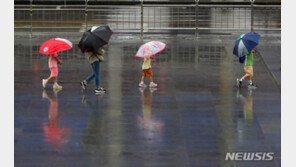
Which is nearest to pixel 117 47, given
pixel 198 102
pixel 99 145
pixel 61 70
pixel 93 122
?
pixel 61 70

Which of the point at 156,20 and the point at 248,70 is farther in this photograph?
the point at 156,20

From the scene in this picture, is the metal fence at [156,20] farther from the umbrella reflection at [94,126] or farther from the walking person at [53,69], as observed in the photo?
the umbrella reflection at [94,126]

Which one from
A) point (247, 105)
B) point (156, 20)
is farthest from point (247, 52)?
point (156, 20)

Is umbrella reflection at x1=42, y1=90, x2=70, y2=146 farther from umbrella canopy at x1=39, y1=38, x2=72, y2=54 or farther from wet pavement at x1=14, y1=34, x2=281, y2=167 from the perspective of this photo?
umbrella canopy at x1=39, y1=38, x2=72, y2=54

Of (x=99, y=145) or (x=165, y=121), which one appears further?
(x=165, y=121)

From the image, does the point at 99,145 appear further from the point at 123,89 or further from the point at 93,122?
the point at 123,89

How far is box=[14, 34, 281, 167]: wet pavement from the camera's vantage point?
35.0 ft

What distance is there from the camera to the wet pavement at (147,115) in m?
10.7

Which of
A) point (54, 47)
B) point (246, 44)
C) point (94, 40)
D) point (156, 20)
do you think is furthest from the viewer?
point (156, 20)

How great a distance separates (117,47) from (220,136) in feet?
38.2

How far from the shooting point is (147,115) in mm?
13227

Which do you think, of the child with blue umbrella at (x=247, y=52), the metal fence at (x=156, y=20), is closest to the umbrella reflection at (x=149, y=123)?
the child with blue umbrella at (x=247, y=52)

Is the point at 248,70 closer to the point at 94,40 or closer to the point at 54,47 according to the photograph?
the point at 94,40

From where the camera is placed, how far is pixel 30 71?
18266 mm
